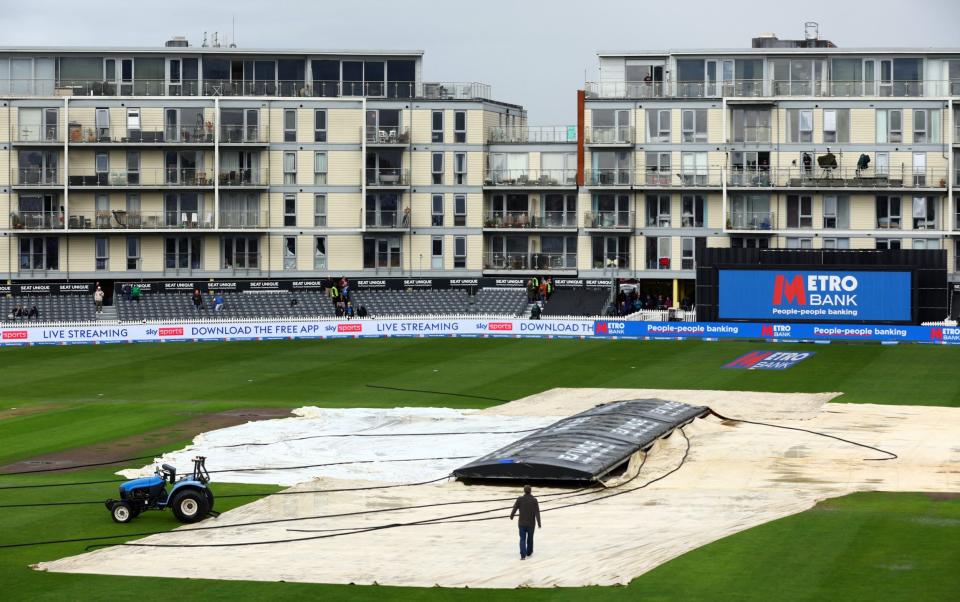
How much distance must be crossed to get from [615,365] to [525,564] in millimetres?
42050

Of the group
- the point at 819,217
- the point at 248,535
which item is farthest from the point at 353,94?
the point at 248,535

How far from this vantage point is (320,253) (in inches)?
4141

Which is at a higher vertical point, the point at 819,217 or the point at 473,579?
the point at 819,217

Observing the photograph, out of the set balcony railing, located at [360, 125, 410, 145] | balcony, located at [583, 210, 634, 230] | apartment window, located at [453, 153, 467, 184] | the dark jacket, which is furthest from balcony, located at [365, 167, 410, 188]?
the dark jacket

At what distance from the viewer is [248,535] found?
34625 mm

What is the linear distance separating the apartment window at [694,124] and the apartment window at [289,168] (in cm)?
2682

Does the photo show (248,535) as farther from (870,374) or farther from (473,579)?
(870,374)

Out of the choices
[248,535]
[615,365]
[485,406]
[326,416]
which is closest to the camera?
[248,535]

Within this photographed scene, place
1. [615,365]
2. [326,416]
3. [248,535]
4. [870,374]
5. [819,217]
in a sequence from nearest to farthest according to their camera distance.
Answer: [248,535] → [326,416] → [870,374] → [615,365] → [819,217]

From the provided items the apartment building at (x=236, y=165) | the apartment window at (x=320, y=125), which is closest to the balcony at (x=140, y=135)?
the apartment building at (x=236, y=165)

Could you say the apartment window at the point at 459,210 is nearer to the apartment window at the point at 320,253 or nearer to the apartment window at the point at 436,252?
the apartment window at the point at 436,252

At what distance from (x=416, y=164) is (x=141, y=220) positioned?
767 inches

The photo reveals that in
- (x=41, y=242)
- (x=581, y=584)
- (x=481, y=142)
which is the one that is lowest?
(x=581, y=584)

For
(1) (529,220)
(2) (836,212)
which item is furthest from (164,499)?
(2) (836,212)
